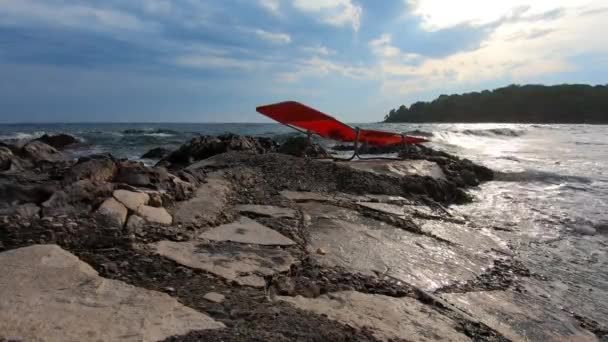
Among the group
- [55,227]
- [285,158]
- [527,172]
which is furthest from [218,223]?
[527,172]

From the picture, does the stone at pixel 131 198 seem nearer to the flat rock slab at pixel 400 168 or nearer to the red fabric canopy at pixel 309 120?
the flat rock slab at pixel 400 168

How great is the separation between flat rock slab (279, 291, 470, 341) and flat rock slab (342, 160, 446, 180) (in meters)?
2.97

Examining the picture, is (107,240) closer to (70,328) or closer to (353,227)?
(70,328)

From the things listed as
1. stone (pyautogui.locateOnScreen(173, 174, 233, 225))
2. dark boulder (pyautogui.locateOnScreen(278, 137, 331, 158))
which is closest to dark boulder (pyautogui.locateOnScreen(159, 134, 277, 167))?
dark boulder (pyautogui.locateOnScreen(278, 137, 331, 158))

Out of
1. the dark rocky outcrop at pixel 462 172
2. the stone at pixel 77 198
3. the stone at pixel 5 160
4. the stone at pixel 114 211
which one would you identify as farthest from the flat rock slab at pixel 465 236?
the stone at pixel 5 160

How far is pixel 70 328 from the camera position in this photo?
1304 mm

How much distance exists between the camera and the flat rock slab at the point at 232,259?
74.6 inches

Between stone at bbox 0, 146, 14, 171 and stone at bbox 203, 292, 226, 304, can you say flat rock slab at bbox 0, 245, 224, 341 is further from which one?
stone at bbox 0, 146, 14, 171

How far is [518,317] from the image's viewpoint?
78.4 inches

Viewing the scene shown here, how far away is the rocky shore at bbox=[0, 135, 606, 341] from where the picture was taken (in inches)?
56.8

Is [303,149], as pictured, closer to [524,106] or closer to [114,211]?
[114,211]

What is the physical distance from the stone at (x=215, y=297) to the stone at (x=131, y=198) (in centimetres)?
101

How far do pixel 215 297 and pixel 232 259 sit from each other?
1.41 ft

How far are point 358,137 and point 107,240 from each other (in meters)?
4.69
